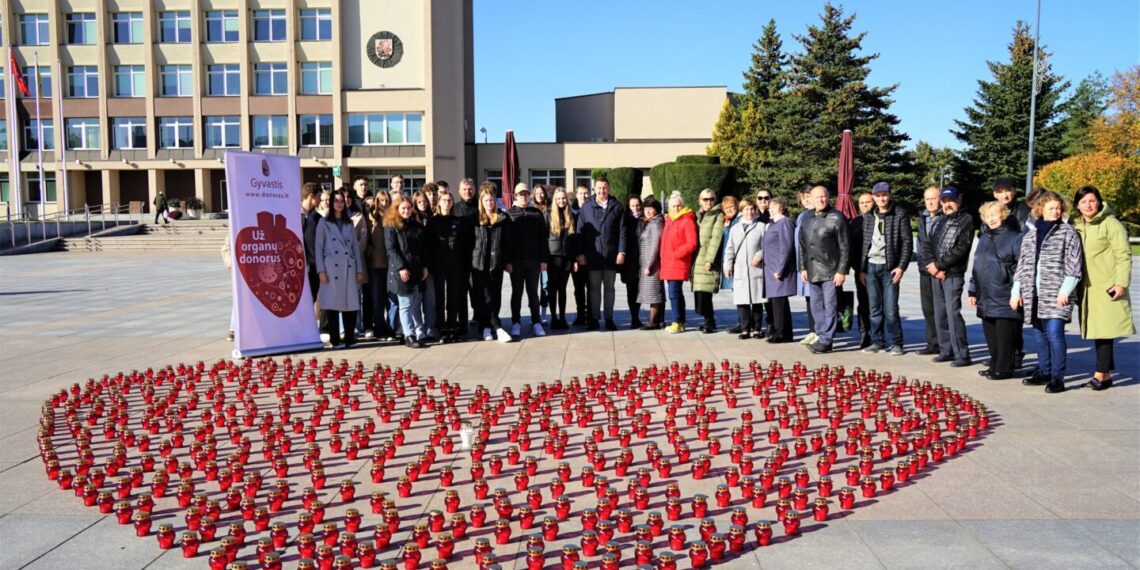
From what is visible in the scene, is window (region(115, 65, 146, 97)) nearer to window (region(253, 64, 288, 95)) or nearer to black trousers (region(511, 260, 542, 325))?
window (region(253, 64, 288, 95))

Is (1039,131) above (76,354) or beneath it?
above

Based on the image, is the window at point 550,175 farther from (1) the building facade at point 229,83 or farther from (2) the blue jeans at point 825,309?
(2) the blue jeans at point 825,309

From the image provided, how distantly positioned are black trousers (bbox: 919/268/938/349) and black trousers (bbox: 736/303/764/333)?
6.70ft

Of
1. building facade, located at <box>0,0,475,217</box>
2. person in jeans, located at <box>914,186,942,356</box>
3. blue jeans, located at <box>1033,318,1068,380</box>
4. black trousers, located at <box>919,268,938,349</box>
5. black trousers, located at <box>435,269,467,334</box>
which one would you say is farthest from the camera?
building facade, located at <box>0,0,475,217</box>

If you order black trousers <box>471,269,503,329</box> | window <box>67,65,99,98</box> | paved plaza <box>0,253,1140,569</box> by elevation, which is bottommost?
paved plaza <box>0,253,1140,569</box>

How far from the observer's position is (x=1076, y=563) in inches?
152

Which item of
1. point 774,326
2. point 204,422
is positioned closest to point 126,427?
point 204,422

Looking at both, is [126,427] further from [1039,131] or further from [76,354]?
[1039,131]

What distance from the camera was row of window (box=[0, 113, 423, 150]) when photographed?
171ft

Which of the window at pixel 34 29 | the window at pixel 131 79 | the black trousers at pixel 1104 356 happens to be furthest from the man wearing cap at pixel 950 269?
the window at pixel 34 29

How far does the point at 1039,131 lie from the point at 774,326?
50002 mm

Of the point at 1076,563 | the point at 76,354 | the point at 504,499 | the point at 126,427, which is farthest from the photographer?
the point at 76,354

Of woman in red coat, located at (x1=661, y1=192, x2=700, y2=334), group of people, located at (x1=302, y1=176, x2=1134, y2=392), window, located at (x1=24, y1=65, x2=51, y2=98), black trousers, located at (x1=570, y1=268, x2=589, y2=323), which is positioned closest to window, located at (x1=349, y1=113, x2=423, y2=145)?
window, located at (x1=24, y1=65, x2=51, y2=98)

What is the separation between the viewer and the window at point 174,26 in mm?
51531
